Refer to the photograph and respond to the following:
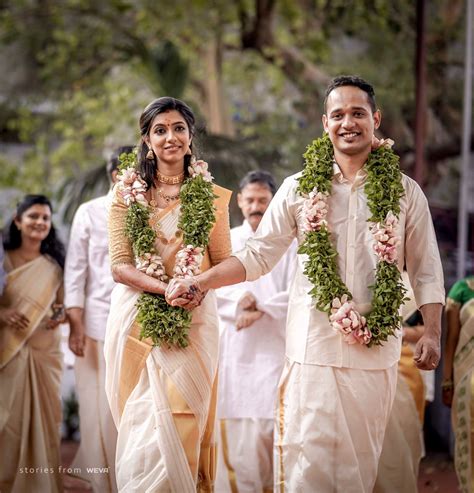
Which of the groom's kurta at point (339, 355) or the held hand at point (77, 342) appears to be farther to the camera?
the held hand at point (77, 342)

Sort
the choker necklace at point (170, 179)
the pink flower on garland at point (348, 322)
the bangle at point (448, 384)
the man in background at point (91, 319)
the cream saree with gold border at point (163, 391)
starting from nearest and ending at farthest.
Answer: the pink flower on garland at point (348, 322), the cream saree with gold border at point (163, 391), the choker necklace at point (170, 179), the bangle at point (448, 384), the man in background at point (91, 319)

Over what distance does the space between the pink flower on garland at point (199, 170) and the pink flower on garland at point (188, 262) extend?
1.29 ft

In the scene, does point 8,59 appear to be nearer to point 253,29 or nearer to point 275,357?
point 253,29

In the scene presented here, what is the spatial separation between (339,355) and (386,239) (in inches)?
22.2

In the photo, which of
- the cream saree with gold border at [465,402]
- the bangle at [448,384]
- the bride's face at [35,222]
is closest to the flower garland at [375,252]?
the cream saree with gold border at [465,402]

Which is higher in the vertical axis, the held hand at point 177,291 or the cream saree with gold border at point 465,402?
the held hand at point 177,291

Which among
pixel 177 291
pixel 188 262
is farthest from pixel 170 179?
pixel 177 291

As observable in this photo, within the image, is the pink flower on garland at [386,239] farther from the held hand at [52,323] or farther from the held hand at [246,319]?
the held hand at [52,323]

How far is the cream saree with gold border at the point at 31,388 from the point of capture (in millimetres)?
5926

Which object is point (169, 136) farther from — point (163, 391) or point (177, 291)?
point (163, 391)

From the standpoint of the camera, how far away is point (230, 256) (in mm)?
4488

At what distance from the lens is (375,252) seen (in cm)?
422

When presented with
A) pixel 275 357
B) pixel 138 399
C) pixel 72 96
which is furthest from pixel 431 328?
pixel 72 96

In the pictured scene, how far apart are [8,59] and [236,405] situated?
7.68 meters
